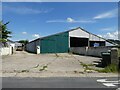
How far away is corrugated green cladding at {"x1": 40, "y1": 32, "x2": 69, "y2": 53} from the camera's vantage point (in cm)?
→ 5312

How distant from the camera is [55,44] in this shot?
178ft

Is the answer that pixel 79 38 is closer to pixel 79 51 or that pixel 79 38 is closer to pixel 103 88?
pixel 79 51

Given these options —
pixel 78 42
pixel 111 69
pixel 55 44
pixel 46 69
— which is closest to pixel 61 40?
pixel 55 44

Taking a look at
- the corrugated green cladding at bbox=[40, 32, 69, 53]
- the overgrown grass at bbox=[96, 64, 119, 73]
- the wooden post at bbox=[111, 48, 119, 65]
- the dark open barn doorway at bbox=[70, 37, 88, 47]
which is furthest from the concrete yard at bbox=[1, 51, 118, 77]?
the dark open barn doorway at bbox=[70, 37, 88, 47]

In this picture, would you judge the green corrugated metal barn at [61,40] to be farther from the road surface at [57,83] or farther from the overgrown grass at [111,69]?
the road surface at [57,83]

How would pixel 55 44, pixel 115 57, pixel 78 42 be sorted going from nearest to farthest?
1. pixel 115 57
2. pixel 55 44
3. pixel 78 42

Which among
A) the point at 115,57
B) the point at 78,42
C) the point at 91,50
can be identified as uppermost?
the point at 78,42

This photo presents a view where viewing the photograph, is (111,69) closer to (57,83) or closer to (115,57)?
(115,57)

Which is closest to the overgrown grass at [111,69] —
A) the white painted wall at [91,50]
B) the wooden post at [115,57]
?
the wooden post at [115,57]

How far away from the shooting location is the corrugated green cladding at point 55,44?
2092 inches

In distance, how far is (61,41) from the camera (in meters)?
54.7

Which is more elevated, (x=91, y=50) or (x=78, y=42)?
(x=78, y=42)

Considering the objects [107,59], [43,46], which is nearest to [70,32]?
[43,46]

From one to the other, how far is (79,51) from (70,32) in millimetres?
7586
